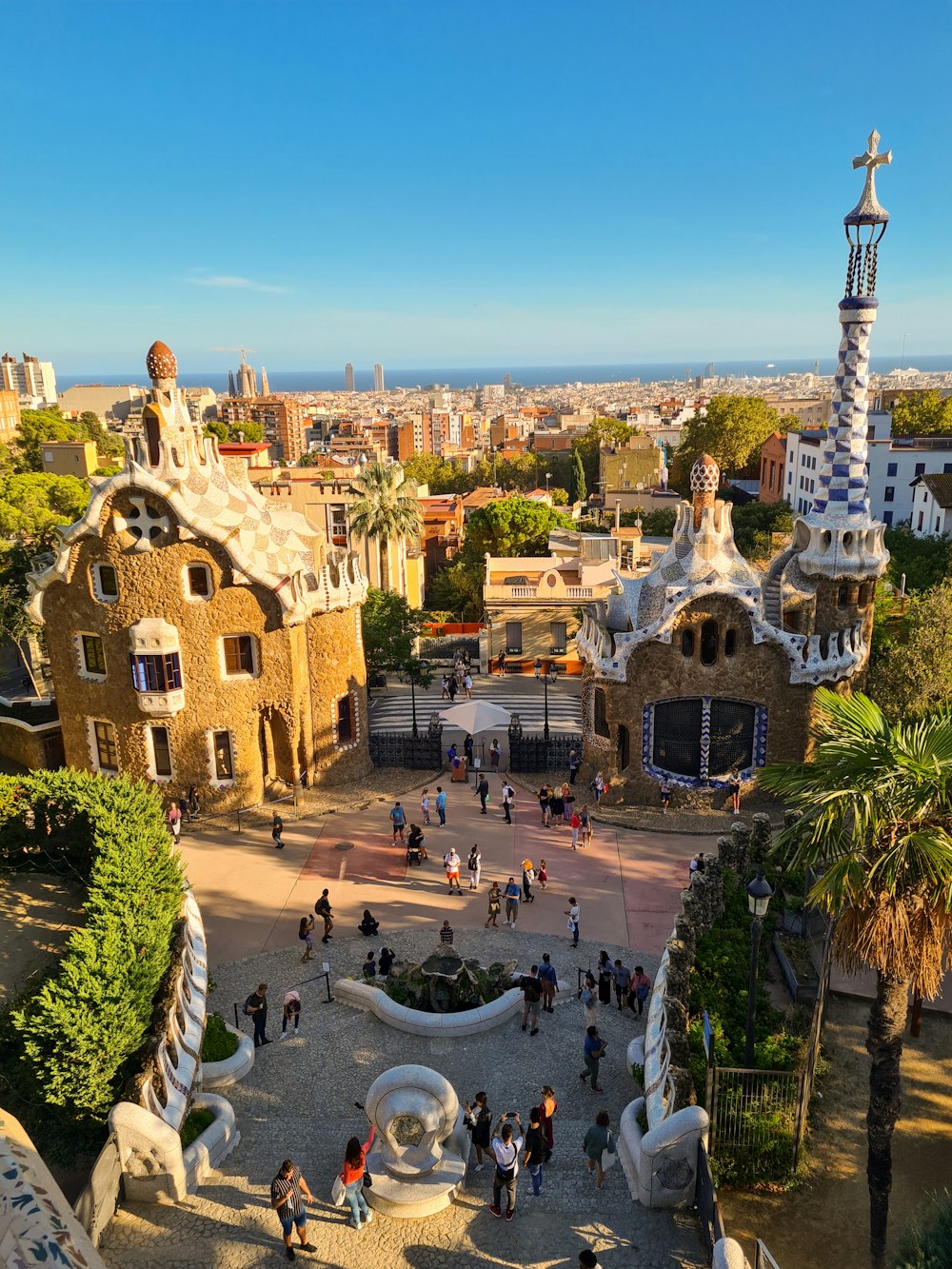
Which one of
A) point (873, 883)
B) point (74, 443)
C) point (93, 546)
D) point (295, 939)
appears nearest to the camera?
point (873, 883)

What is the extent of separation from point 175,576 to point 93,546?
2.59 metres

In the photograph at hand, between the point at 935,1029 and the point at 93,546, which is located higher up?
the point at 93,546

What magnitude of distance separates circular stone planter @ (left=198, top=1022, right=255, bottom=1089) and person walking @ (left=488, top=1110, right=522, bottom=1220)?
5606 mm

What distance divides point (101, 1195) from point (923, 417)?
8796 cm

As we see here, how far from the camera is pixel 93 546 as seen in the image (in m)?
27.2

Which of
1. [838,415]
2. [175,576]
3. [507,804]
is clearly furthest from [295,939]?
[838,415]

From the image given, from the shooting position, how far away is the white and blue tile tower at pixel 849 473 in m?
26.4

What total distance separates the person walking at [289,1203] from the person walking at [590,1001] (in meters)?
6.56

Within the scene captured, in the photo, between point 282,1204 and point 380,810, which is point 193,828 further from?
point 282,1204

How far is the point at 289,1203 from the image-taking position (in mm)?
12273

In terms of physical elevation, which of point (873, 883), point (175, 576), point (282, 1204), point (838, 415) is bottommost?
point (282, 1204)

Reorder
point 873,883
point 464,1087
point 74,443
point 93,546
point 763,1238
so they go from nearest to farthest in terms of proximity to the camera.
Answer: point 873,883 → point 763,1238 → point 464,1087 → point 93,546 → point 74,443

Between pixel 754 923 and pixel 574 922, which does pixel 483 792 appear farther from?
pixel 754 923

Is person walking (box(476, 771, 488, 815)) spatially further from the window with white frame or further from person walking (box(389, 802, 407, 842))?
the window with white frame
